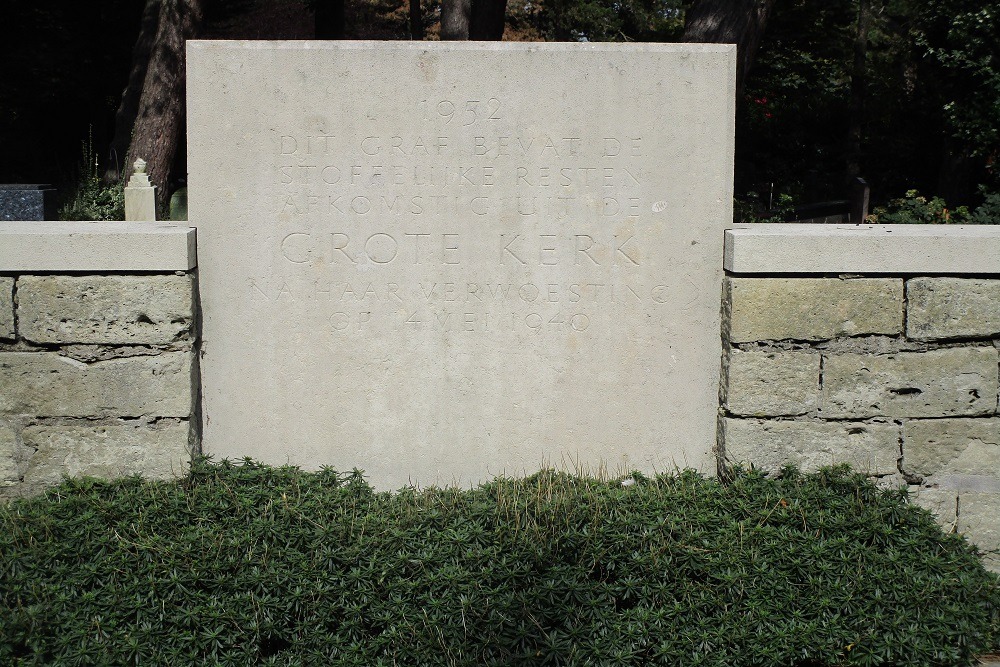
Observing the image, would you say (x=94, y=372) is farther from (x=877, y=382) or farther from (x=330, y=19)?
(x=330, y=19)

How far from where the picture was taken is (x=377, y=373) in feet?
15.3

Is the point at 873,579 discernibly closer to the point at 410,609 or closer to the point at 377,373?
the point at 410,609

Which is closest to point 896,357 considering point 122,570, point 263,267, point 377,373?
point 377,373

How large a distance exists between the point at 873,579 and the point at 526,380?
1831 millimetres

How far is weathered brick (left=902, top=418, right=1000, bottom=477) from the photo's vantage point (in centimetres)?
452

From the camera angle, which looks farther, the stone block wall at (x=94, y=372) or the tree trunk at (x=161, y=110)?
the tree trunk at (x=161, y=110)

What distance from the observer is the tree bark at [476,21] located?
11125mm

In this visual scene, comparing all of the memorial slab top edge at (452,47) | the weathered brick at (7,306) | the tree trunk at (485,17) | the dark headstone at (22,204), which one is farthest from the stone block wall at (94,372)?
the tree trunk at (485,17)

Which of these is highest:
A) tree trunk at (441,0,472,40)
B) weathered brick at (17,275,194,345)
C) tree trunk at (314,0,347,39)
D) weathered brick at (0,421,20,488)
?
tree trunk at (314,0,347,39)

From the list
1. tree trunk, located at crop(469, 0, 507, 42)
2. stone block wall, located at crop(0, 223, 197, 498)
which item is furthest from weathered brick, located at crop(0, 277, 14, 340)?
tree trunk, located at crop(469, 0, 507, 42)

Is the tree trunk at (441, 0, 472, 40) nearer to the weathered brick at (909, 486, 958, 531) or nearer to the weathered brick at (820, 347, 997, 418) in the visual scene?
the weathered brick at (820, 347, 997, 418)

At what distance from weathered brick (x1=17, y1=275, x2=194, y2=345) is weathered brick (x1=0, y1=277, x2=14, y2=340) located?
4 cm

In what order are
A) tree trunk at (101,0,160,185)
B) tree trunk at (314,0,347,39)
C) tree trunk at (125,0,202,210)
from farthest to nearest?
tree trunk at (314,0,347,39) → tree trunk at (101,0,160,185) → tree trunk at (125,0,202,210)

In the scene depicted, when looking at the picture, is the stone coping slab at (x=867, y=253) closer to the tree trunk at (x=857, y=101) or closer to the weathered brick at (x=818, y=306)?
the weathered brick at (x=818, y=306)
